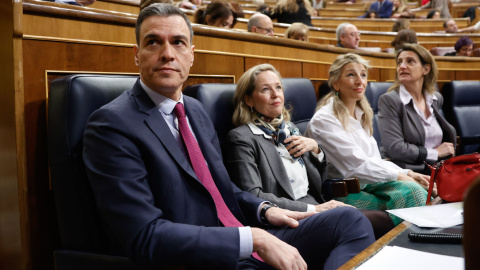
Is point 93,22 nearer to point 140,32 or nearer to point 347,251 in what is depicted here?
point 140,32

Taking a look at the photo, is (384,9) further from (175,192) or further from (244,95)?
(175,192)

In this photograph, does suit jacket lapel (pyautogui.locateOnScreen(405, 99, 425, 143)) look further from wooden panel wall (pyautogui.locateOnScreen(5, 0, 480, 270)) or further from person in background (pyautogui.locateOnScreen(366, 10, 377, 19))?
person in background (pyautogui.locateOnScreen(366, 10, 377, 19))

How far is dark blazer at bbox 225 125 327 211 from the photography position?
0.78 m

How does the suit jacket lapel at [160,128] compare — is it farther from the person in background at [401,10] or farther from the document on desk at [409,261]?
the person in background at [401,10]

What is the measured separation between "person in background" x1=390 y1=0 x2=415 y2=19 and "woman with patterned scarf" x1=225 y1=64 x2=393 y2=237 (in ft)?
13.2

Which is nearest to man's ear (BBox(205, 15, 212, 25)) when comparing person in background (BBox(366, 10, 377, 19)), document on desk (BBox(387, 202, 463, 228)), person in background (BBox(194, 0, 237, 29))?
person in background (BBox(194, 0, 237, 29))

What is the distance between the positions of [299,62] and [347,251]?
83 centimetres

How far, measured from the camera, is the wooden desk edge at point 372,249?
0.37 m

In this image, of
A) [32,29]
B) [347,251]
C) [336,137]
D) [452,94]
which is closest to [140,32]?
[32,29]

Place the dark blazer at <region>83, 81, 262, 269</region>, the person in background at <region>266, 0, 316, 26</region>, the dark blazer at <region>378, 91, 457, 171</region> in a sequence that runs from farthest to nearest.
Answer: the person in background at <region>266, 0, 316, 26</region>
the dark blazer at <region>378, 91, 457, 171</region>
the dark blazer at <region>83, 81, 262, 269</region>

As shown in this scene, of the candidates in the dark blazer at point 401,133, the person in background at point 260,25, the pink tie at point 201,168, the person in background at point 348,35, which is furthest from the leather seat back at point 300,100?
the person in background at point 348,35

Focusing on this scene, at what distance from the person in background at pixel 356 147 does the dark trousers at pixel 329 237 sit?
12.8 inches

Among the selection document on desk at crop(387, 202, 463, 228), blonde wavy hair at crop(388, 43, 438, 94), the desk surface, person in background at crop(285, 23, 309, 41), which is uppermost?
person in background at crop(285, 23, 309, 41)

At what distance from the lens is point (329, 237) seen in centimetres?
65
